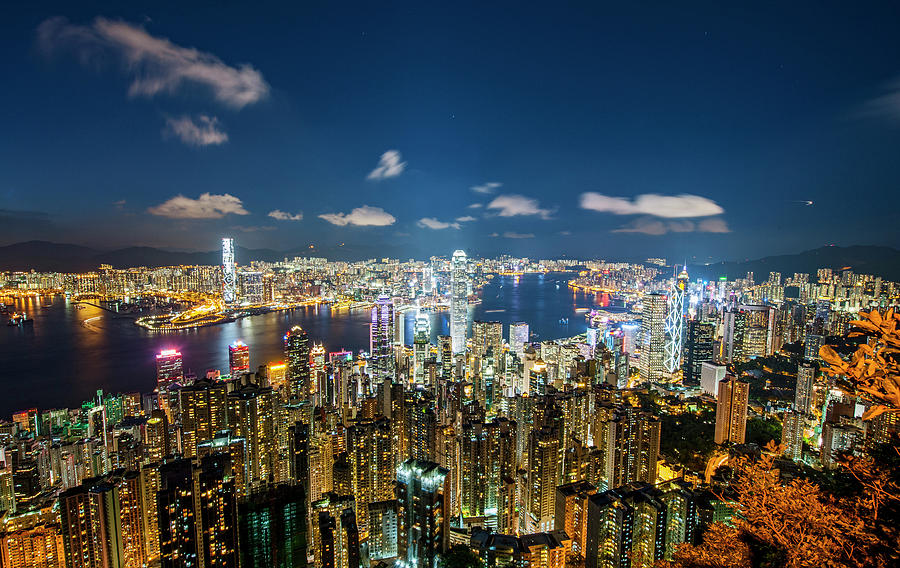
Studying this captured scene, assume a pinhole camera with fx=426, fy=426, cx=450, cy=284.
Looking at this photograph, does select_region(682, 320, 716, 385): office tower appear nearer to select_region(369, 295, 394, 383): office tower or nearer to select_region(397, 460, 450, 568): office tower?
select_region(369, 295, 394, 383): office tower

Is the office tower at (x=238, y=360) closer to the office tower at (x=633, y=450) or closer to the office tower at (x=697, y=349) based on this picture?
the office tower at (x=633, y=450)

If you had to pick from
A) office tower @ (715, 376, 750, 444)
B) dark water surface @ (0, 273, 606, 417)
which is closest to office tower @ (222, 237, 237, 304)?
dark water surface @ (0, 273, 606, 417)

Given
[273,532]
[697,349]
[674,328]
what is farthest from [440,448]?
[674,328]

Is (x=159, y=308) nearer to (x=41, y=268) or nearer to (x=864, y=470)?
(x=41, y=268)

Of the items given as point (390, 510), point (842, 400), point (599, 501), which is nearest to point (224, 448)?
point (390, 510)

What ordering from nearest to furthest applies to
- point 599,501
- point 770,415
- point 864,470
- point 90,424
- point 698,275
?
point 864,470 < point 599,501 < point 90,424 < point 770,415 < point 698,275

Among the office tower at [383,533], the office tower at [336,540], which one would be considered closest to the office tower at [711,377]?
the office tower at [383,533]

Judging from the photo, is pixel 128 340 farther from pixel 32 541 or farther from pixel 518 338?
pixel 518 338

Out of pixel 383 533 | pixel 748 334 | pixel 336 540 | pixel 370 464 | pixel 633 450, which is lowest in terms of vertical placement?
pixel 383 533
